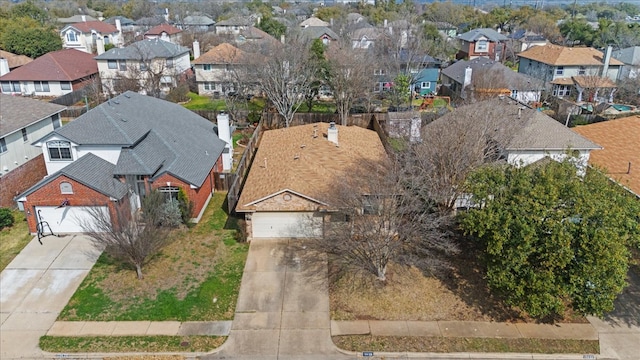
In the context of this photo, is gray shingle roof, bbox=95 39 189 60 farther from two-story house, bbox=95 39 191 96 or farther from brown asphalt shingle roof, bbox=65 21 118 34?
brown asphalt shingle roof, bbox=65 21 118 34

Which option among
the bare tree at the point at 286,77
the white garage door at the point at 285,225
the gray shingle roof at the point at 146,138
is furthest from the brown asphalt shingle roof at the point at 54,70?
the white garage door at the point at 285,225

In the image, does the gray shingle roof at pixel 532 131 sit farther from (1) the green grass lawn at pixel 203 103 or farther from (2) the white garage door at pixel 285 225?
(1) the green grass lawn at pixel 203 103

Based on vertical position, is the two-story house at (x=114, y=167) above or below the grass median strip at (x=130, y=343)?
above

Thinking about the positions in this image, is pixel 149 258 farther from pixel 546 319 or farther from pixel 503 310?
pixel 546 319

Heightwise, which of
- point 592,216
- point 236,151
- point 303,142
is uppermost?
point 592,216

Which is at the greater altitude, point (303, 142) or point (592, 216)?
point (592, 216)

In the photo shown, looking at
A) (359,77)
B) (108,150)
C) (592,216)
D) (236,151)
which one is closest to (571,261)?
(592,216)

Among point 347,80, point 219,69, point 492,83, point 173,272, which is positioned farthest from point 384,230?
point 219,69
